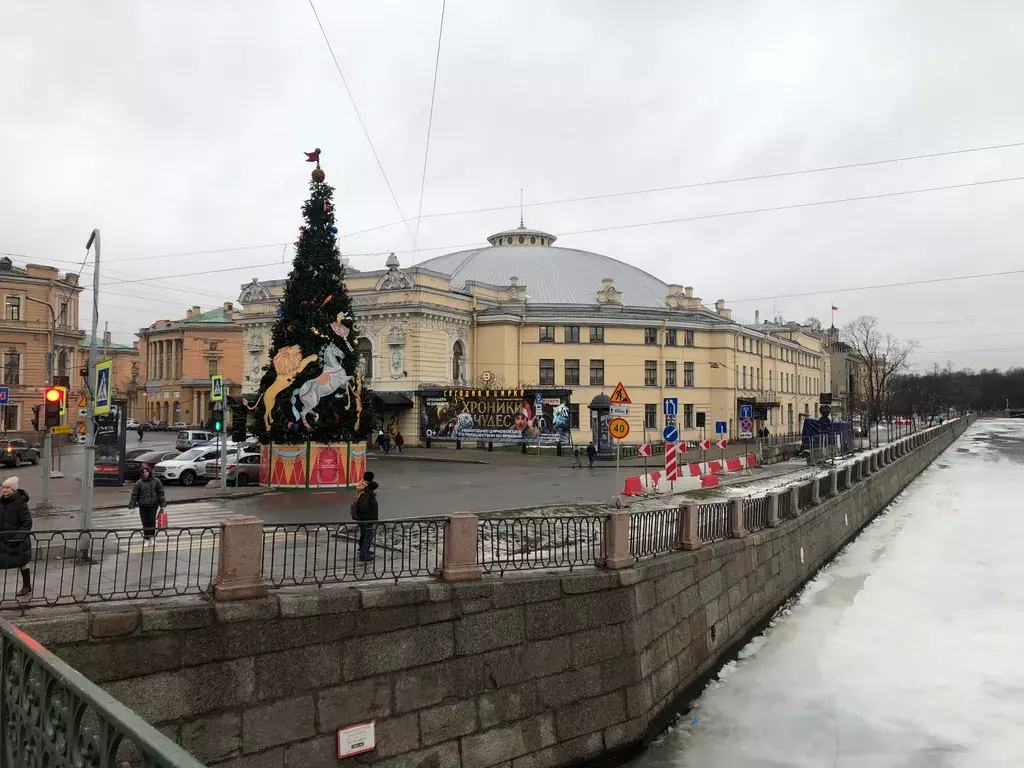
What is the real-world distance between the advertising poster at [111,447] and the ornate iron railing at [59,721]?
816 inches

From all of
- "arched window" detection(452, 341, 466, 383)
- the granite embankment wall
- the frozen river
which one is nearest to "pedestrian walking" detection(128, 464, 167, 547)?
the granite embankment wall

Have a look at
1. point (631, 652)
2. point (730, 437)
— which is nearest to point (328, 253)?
point (631, 652)

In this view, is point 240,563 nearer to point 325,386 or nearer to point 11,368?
point 325,386

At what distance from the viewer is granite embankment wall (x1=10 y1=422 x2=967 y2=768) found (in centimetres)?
730

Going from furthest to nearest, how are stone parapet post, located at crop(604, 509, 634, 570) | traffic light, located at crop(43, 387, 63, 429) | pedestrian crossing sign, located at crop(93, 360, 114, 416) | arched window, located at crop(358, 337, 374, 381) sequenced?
1. arched window, located at crop(358, 337, 374, 381)
2. traffic light, located at crop(43, 387, 63, 429)
3. pedestrian crossing sign, located at crop(93, 360, 114, 416)
4. stone parapet post, located at crop(604, 509, 634, 570)

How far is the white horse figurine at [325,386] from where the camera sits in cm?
2523

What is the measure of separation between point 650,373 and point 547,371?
7932 mm

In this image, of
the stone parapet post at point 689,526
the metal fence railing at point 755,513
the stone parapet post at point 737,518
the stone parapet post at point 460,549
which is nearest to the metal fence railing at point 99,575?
the stone parapet post at point 460,549

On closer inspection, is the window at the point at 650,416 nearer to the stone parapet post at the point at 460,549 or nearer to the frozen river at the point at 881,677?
the frozen river at the point at 881,677

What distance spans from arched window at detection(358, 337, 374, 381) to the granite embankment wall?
123ft

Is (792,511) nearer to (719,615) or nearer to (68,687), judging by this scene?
(719,615)

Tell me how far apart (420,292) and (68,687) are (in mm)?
44661

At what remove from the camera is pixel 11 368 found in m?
59.0

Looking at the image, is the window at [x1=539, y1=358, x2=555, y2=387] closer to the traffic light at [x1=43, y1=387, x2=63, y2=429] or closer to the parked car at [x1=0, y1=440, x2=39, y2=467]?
the parked car at [x1=0, y1=440, x2=39, y2=467]
